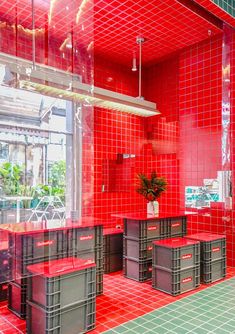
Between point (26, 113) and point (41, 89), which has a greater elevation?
point (41, 89)

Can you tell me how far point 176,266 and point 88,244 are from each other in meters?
1.18

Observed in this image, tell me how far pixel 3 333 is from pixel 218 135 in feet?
14.7

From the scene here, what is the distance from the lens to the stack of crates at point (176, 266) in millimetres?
3910

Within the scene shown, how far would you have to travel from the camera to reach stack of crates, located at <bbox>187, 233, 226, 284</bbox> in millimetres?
4418

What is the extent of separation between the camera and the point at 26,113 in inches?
137

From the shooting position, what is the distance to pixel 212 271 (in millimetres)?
4473

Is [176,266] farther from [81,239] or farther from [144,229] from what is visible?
[81,239]

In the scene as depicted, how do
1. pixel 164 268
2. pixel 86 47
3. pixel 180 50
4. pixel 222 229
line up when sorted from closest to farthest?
pixel 164 268
pixel 86 47
pixel 222 229
pixel 180 50

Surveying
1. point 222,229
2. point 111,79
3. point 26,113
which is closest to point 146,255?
point 222,229

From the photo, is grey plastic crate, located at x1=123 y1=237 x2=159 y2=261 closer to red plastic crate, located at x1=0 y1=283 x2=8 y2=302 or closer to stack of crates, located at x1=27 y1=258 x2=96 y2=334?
stack of crates, located at x1=27 y1=258 x2=96 y2=334

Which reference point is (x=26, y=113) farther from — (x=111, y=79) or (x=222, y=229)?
(x=222, y=229)

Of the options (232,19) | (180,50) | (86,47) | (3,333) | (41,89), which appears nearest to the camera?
(3,333)

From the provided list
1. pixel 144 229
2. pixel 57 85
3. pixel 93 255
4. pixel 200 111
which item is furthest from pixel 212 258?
pixel 57 85

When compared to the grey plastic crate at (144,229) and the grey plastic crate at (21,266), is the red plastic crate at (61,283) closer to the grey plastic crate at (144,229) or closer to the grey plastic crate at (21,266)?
the grey plastic crate at (21,266)
